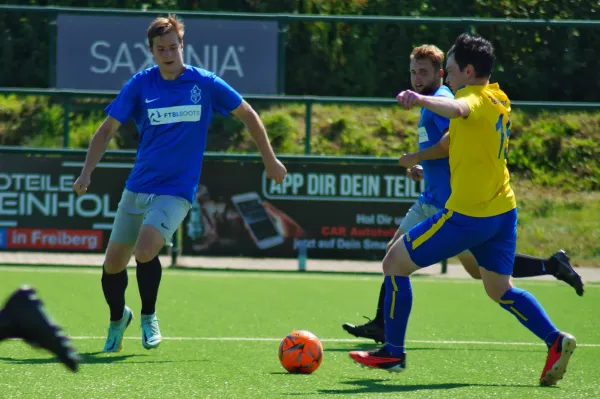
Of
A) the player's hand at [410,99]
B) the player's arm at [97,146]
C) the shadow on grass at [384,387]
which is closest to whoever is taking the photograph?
the player's hand at [410,99]

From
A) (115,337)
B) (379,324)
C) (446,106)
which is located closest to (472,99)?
(446,106)

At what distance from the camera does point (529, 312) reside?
5945 millimetres

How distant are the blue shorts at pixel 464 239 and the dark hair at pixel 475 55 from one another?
0.78 metres

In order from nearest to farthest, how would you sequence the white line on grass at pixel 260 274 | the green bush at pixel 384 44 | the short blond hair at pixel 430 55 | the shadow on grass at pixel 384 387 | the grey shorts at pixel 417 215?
the shadow on grass at pixel 384 387 < the short blond hair at pixel 430 55 < the grey shorts at pixel 417 215 < the white line on grass at pixel 260 274 < the green bush at pixel 384 44

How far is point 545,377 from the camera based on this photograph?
5.73m

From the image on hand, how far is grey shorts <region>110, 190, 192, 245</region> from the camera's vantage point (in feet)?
21.9

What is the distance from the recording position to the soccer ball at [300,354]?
606 centimetres

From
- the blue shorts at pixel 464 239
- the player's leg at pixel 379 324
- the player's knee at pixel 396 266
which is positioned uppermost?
the blue shorts at pixel 464 239

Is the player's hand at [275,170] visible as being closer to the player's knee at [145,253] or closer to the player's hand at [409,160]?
the player's hand at [409,160]

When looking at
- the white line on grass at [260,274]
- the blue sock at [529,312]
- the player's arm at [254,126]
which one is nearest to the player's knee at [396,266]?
the blue sock at [529,312]

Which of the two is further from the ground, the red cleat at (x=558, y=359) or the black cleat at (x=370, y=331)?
the red cleat at (x=558, y=359)

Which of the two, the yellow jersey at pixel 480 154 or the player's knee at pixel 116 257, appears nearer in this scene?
the yellow jersey at pixel 480 154

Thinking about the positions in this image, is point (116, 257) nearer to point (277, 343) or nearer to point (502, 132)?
point (277, 343)

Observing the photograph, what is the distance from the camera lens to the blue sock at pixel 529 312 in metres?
5.91
